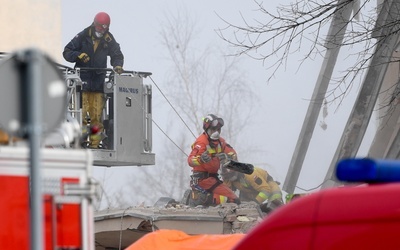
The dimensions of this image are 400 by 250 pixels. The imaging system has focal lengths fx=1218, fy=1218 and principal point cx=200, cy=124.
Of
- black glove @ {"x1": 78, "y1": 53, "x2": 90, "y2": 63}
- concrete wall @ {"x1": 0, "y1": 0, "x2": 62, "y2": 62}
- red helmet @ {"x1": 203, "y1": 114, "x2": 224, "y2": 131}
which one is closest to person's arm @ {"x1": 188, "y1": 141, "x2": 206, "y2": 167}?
red helmet @ {"x1": 203, "y1": 114, "x2": 224, "y2": 131}

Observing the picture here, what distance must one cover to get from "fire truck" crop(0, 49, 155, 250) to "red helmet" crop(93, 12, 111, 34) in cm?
1225

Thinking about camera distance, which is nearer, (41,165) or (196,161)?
(41,165)

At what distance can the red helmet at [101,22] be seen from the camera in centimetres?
1756

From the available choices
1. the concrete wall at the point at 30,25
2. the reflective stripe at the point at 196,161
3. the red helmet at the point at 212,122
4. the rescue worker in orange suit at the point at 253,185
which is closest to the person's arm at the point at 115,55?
the red helmet at the point at 212,122

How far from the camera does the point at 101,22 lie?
58.0ft

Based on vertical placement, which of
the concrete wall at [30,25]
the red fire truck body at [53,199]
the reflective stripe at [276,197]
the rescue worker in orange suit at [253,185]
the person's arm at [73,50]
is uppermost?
the concrete wall at [30,25]

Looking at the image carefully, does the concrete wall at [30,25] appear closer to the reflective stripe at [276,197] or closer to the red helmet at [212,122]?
the red helmet at [212,122]

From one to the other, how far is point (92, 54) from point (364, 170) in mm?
14107

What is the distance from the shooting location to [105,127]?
1692 centimetres

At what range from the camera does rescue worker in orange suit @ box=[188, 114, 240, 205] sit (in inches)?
698

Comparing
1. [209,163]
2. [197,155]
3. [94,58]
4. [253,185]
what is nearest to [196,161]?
[197,155]

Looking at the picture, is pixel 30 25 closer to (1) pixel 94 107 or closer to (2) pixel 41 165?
(1) pixel 94 107

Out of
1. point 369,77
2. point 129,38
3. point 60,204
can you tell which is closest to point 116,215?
point 369,77

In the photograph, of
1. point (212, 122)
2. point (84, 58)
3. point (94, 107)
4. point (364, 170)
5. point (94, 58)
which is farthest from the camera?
point (212, 122)
